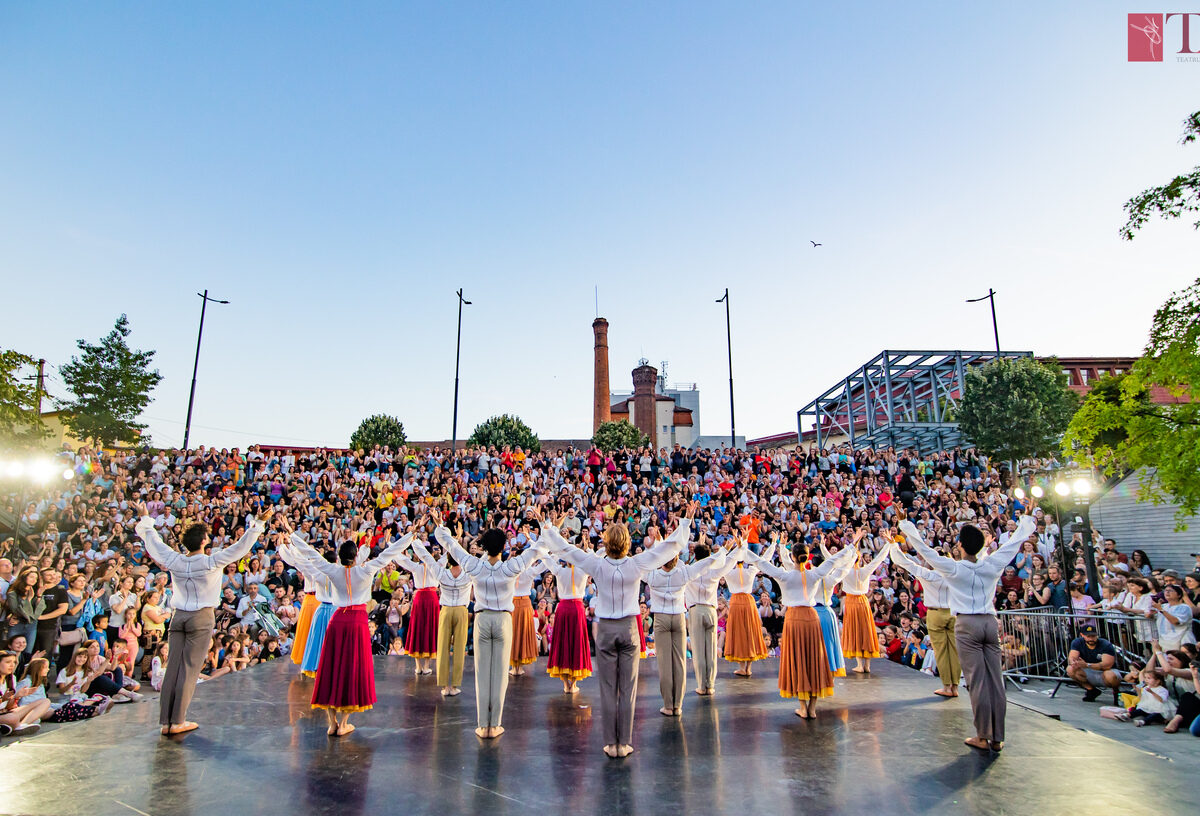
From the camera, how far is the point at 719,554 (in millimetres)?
6824

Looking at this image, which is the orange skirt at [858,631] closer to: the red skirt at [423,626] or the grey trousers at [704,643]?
the grey trousers at [704,643]

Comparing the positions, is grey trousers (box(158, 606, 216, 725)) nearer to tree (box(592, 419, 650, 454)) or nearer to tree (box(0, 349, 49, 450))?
tree (box(0, 349, 49, 450))

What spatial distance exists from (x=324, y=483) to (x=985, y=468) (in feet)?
61.4

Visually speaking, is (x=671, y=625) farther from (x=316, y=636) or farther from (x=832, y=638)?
(x=316, y=636)

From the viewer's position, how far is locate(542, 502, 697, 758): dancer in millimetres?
5410

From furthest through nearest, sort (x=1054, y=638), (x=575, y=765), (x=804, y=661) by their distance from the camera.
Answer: (x=1054, y=638) → (x=804, y=661) → (x=575, y=765)

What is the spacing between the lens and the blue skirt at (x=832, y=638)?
27.8 ft

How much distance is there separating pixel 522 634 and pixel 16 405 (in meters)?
15.6

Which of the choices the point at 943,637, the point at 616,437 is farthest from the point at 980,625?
the point at 616,437

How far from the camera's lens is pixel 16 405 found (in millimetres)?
16438

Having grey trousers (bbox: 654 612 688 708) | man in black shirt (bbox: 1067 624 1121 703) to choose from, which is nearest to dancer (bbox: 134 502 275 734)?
grey trousers (bbox: 654 612 688 708)

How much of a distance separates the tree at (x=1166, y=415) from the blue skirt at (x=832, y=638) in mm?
5926

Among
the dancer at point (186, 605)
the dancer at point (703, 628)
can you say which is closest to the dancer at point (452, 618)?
the dancer at point (186, 605)

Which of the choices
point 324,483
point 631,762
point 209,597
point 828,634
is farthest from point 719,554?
point 324,483
